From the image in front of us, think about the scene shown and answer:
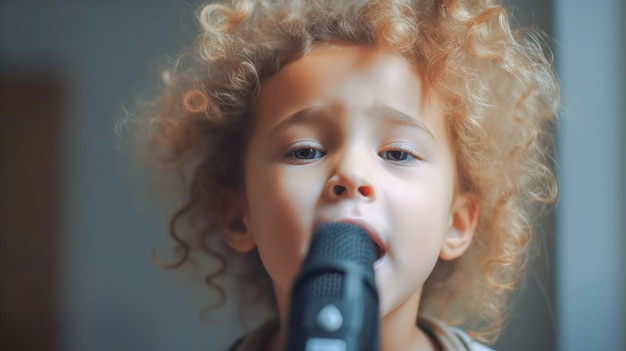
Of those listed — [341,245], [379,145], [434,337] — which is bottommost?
[434,337]

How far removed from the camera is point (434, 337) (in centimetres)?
96

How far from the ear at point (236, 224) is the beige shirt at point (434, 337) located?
11cm

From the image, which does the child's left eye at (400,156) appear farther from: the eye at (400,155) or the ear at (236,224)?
the ear at (236,224)

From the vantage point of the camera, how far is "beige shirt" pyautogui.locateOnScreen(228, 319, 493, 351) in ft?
3.11

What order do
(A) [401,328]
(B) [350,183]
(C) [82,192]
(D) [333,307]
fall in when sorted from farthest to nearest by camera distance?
(C) [82,192] → (A) [401,328] → (B) [350,183] → (D) [333,307]

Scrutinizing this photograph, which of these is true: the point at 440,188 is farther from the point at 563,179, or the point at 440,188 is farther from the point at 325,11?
the point at 563,179

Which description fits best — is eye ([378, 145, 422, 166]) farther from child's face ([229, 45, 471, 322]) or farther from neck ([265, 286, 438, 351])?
neck ([265, 286, 438, 351])

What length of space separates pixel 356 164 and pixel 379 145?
0.04 m

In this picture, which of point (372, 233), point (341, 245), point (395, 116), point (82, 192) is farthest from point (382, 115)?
point (82, 192)

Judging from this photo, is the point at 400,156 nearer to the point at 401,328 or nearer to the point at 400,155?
the point at 400,155

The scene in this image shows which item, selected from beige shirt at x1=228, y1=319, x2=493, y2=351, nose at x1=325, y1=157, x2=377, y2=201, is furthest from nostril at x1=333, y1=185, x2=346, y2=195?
beige shirt at x1=228, y1=319, x2=493, y2=351

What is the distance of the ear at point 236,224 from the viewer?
36.9 inches

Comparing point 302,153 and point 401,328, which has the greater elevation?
point 302,153

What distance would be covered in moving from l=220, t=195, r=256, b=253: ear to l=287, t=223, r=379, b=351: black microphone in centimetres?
40
